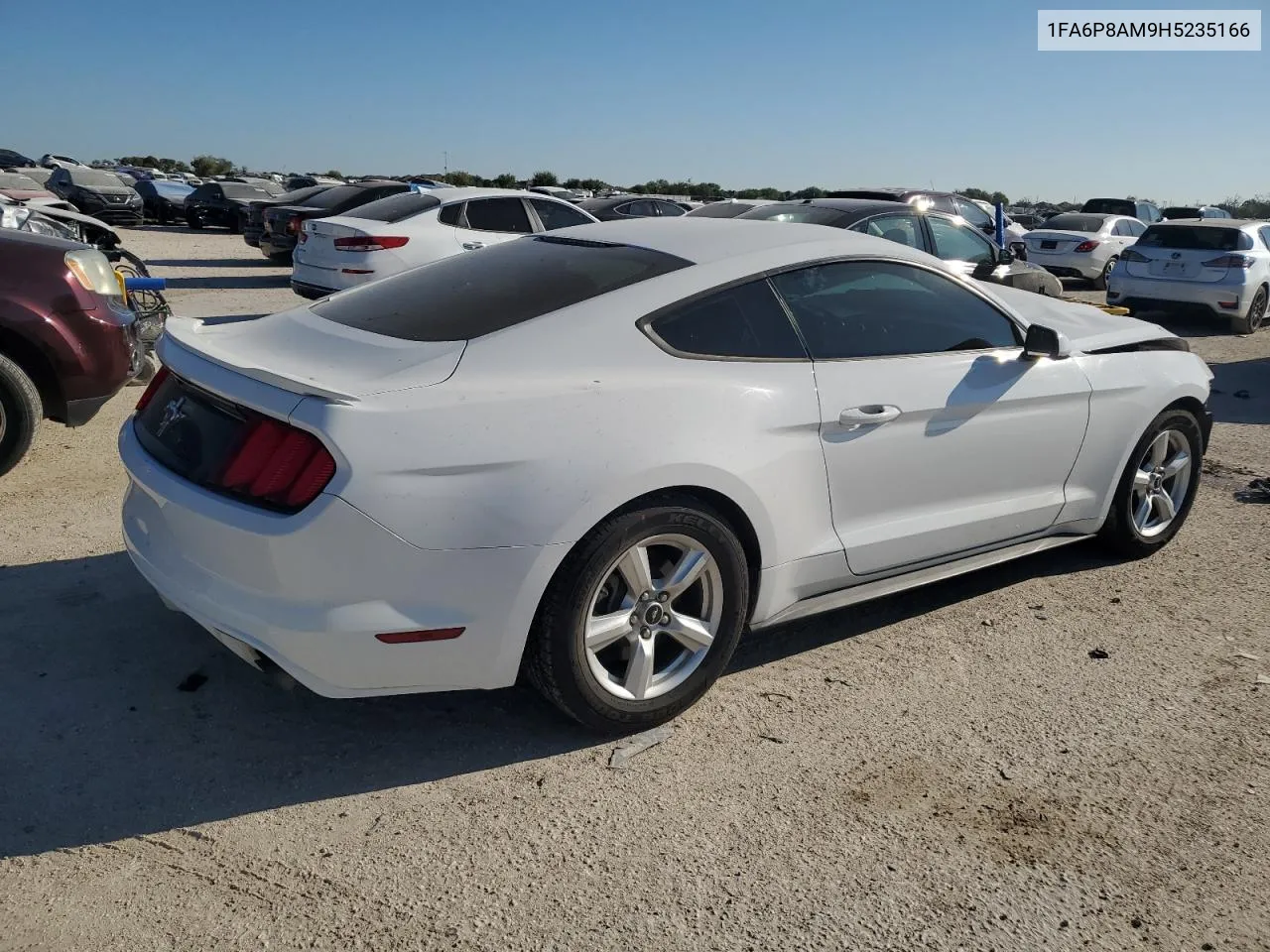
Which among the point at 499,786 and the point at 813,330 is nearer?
the point at 499,786

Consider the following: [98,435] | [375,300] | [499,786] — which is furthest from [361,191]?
[499,786]

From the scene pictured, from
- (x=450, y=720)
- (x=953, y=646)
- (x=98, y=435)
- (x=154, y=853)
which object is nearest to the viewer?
(x=154, y=853)

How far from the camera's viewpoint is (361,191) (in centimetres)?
1781

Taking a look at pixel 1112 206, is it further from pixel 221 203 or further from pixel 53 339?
pixel 53 339

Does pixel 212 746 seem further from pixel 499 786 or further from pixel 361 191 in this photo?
pixel 361 191

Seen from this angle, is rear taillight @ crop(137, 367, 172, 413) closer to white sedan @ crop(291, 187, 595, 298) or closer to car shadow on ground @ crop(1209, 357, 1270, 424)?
car shadow on ground @ crop(1209, 357, 1270, 424)

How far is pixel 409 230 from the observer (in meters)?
12.3

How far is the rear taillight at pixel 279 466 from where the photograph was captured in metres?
2.88

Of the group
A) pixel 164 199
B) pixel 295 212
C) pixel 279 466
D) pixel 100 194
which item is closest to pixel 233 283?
pixel 295 212

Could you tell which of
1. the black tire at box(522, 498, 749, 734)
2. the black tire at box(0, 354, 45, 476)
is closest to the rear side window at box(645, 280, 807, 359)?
the black tire at box(522, 498, 749, 734)

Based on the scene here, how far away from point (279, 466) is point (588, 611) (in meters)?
0.95

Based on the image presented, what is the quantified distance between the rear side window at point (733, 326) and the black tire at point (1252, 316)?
40.3 ft

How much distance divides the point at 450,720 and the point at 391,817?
1.82 feet

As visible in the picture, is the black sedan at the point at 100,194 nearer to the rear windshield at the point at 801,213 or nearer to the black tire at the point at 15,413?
the rear windshield at the point at 801,213
